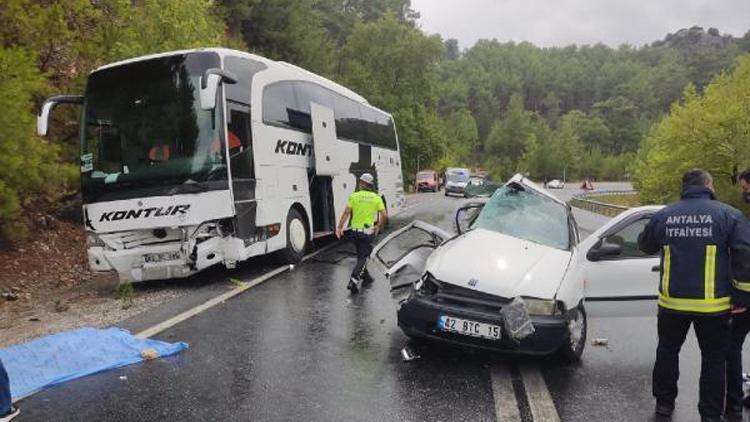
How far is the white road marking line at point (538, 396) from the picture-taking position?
4.18 meters

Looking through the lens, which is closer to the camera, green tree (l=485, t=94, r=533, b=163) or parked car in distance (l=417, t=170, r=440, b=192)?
parked car in distance (l=417, t=170, r=440, b=192)

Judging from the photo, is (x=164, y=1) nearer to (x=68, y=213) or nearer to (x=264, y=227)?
(x=68, y=213)

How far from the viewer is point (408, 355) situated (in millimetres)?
5477

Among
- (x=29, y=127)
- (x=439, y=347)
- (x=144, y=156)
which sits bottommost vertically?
(x=439, y=347)

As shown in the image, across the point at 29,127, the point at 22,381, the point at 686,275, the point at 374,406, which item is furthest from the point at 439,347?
the point at 29,127

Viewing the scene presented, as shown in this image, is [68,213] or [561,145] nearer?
[68,213]

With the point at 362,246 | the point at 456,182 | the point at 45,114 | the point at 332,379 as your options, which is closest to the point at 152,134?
the point at 45,114

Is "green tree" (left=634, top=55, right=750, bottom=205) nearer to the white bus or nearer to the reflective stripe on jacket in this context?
the white bus

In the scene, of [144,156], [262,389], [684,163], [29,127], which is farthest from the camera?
[684,163]

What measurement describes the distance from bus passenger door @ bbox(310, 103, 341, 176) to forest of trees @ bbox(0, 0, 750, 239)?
390 cm

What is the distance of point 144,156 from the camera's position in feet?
28.0

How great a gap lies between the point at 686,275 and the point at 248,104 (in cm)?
A: 707

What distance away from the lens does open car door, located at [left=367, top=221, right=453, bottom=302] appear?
6129mm

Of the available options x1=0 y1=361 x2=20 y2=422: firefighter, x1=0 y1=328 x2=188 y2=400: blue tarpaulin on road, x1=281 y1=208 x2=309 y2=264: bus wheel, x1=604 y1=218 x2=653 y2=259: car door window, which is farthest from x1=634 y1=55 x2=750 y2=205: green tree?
x1=0 y1=361 x2=20 y2=422: firefighter
